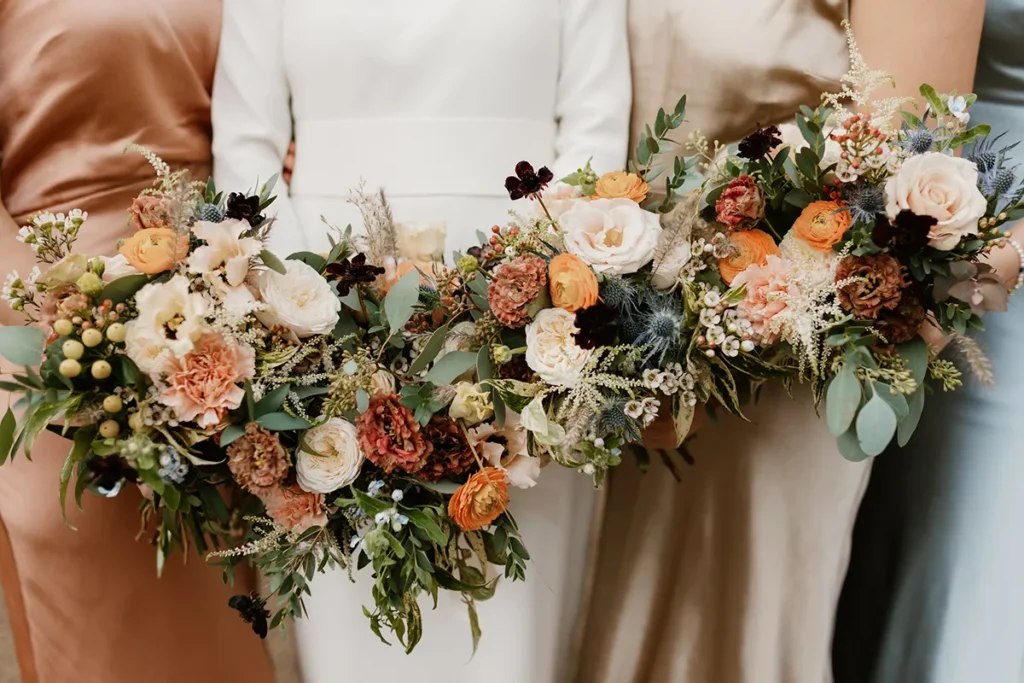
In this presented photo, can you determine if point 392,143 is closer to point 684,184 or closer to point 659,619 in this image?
→ point 684,184

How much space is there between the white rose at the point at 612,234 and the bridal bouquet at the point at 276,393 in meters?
0.15

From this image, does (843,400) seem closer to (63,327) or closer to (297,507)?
(297,507)

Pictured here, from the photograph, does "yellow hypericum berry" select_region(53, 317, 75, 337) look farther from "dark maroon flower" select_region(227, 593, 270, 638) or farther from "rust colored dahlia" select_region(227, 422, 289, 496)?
"dark maroon flower" select_region(227, 593, 270, 638)

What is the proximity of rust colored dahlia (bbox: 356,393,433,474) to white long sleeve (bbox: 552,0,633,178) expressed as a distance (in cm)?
41

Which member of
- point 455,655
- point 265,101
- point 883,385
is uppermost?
point 265,101

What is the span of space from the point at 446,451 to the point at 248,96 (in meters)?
0.58

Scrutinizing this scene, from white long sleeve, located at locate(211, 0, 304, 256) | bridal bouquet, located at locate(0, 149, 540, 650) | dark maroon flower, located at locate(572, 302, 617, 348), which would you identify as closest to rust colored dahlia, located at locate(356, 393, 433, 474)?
bridal bouquet, located at locate(0, 149, 540, 650)

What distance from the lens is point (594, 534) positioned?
1.32 metres

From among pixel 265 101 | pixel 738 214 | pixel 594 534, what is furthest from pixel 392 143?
pixel 594 534

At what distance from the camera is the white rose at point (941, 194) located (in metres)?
0.69

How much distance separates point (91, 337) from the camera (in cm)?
70

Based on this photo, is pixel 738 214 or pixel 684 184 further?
pixel 684 184

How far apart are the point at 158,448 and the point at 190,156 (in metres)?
0.49

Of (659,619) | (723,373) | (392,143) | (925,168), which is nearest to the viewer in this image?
(925,168)
